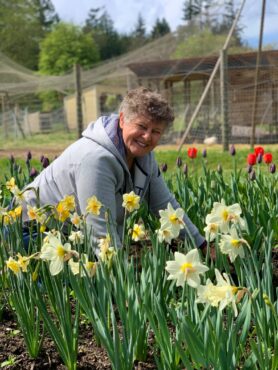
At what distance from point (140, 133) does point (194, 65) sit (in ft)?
30.7

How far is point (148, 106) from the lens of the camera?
2309 mm

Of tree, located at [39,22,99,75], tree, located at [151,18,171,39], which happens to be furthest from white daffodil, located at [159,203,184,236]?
tree, located at [151,18,171,39]

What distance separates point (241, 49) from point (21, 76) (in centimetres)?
479

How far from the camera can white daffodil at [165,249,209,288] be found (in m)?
1.28

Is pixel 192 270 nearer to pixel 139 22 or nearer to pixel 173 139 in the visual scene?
pixel 173 139

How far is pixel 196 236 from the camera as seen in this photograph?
8.46ft

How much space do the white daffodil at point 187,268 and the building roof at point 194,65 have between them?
26.4 ft

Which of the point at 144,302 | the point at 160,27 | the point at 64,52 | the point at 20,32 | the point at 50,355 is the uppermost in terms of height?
the point at 160,27

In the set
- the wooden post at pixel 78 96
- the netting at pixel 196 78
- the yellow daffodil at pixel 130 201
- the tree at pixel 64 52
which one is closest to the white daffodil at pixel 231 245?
the yellow daffodil at pixel 130 201

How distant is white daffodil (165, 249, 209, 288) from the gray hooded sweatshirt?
0.93m

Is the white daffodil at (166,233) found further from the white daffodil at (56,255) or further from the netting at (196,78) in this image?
the netting at (196,78)

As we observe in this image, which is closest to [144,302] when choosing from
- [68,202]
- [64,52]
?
[68,202]

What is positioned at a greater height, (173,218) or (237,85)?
(237,85)

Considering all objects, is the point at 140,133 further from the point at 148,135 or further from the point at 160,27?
the point at 160,27
